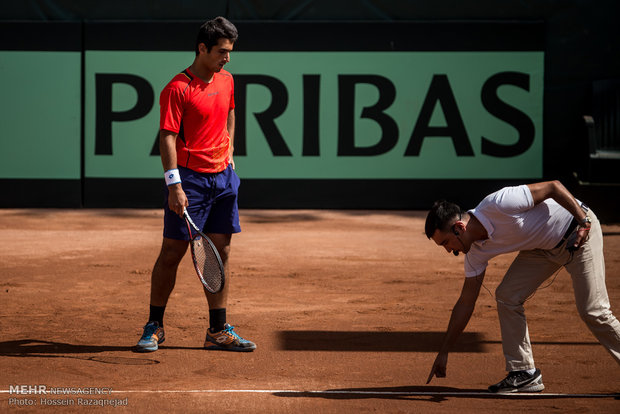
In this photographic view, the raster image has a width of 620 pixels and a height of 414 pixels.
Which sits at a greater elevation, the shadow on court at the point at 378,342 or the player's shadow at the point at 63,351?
the shadow on court at the point at 378,342

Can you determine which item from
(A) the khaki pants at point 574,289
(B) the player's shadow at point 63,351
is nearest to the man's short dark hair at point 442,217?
(A) the khaki pants at point 574,289

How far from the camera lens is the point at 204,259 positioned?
5.64 metres

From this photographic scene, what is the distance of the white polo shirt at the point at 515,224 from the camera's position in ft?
15.0

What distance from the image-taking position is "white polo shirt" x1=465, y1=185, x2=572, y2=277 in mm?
4586

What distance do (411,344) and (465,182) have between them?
8857 millimetres

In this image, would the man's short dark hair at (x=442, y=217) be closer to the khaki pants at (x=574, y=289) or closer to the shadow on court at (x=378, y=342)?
the khaki pants at (x=574, y=289)

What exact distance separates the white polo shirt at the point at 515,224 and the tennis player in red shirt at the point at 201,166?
1832 mm

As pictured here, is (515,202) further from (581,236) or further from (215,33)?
(215,33)

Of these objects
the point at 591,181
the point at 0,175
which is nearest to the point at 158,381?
the point at 591,181

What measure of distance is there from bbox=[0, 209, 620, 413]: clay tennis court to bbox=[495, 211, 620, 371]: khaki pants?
31 centimetres

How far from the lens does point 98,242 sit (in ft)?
36.1

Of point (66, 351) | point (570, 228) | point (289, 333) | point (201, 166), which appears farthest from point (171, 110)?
point (570, 228)

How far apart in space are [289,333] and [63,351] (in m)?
1.53

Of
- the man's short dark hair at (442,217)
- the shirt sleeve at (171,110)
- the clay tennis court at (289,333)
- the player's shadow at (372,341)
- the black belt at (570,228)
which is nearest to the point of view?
the man's short dark hair at (442,217)
